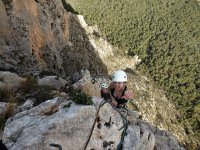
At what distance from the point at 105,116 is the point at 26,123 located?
9.80 feet

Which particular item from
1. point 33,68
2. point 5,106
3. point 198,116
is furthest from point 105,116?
point 198,116

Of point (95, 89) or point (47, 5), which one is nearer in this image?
point (95, 89)

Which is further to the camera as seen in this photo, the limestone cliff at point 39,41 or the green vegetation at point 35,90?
the limestone cliff at point 39,41

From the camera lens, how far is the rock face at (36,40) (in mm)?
31700

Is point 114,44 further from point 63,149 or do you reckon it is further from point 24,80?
point 63,149

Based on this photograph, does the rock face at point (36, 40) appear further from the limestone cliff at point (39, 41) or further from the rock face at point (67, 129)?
the rock face at point (67, 129)

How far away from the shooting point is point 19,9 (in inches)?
1507

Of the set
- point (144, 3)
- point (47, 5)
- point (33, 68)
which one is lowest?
point (33, 68)

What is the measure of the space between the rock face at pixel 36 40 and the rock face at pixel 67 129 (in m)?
13.3

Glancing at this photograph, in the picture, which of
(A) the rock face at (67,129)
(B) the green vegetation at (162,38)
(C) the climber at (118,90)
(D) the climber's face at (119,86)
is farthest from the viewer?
(B) the green vegetation at (162,38)

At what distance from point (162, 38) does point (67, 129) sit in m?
134

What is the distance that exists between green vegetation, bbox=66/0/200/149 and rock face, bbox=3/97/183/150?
9490cm

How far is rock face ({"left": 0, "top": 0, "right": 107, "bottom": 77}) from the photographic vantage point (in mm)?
31700

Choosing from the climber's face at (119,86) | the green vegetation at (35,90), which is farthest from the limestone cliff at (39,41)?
the climber's face at (119,86)
